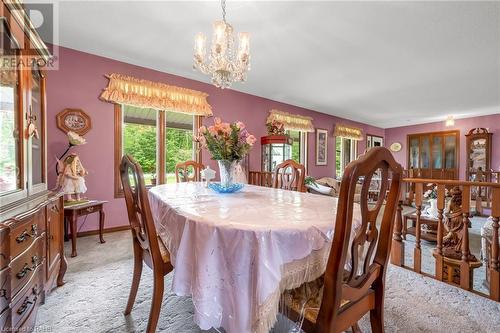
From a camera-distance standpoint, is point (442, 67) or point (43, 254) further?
point (442, 67)

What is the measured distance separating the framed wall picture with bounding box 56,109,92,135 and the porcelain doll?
42 cm

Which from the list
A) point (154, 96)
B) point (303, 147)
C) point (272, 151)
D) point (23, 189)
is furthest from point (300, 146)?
point (23, 189)

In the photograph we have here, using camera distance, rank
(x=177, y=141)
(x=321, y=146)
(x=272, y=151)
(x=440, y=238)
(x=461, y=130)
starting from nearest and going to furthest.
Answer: (x=440, y=238) < (x=177, y=141) < (x=272, y=151) < (x=321, y=146) < (x=461, y=130)

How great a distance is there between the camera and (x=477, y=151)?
240 inches

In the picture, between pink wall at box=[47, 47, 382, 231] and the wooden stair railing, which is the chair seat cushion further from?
pink wall at box=[47, 47, 382, 231]

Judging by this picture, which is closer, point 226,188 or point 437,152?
point 226,188

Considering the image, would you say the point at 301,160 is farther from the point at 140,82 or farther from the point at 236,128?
the point at 236,128

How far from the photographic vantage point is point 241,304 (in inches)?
32.5

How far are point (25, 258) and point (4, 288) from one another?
0.76 ft

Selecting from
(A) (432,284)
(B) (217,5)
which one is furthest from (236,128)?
(A) (432,284)

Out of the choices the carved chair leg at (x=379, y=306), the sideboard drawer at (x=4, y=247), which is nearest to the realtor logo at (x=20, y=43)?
the sideboard drawer at (x=4, y=247)

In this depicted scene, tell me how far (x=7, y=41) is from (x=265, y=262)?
182 centimetres

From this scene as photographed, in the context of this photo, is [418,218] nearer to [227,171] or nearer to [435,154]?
[227,171]

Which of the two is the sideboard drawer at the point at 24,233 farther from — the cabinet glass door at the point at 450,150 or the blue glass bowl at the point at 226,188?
the cabinet glass door at the point at 450,150
